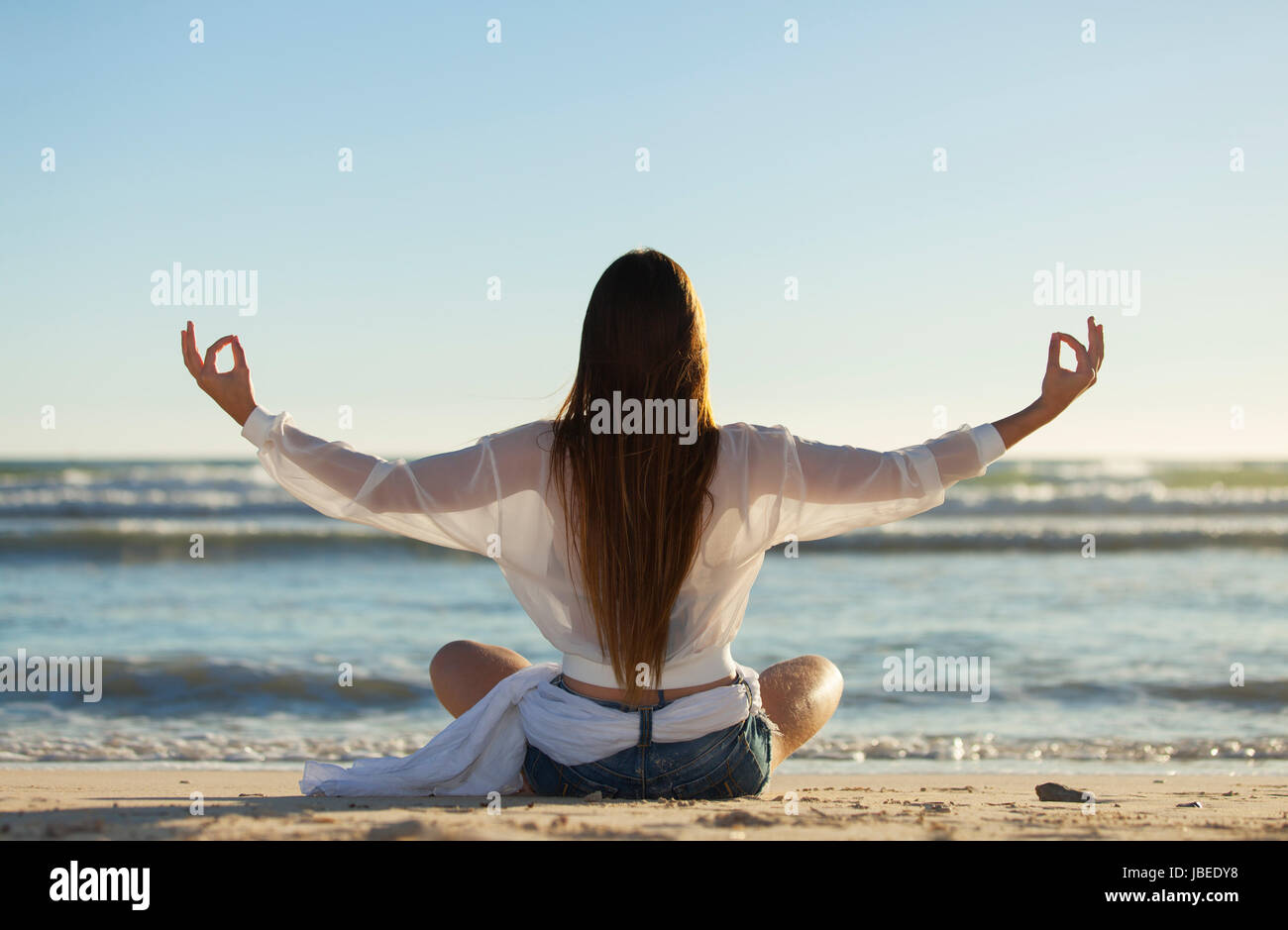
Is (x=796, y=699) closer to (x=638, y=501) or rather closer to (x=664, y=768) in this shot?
(x=664, y=768)

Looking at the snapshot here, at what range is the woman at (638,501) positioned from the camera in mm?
2611

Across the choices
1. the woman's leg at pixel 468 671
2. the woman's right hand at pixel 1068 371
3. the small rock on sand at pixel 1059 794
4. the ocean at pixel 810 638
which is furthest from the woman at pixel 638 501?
the ocean at pixel 810 638

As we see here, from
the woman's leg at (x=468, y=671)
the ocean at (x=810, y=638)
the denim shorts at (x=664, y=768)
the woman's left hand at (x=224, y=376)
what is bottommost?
the ocean at (x=810, y=638)

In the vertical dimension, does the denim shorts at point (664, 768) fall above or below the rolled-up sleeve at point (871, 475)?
below

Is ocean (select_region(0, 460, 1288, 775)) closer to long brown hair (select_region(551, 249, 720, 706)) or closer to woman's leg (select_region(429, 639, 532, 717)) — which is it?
woman's leg (select_region(429, 639, 532, 717))

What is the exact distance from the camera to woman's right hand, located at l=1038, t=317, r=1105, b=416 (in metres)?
2.68

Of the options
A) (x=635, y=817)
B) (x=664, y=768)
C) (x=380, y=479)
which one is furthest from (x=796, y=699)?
(x=380, y=479)

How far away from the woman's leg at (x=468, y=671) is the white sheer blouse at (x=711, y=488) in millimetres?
506

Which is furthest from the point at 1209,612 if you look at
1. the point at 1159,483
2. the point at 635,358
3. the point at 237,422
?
the point at 1159,483

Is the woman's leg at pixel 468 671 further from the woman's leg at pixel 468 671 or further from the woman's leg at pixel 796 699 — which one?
the woman's leg at pixel 796 699

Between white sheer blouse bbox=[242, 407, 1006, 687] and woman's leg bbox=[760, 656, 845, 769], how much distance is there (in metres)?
0.42

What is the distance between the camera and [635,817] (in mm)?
2605

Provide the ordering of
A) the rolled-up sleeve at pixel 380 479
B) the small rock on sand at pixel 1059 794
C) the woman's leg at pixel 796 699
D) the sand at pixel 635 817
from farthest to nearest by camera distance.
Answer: the small rock on sand at pixel 1059 794
the woman's leg at pixel 796 699
the rolled-up sleeve at pixel 380 479
the sand at pixel 635 817

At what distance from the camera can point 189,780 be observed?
4277 mm
